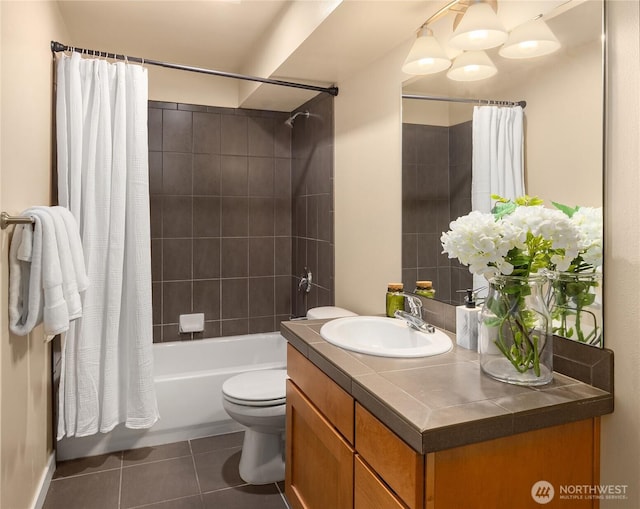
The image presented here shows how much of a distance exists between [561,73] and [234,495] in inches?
87.7

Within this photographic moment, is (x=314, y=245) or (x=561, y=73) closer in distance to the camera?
(x=561, y=73)

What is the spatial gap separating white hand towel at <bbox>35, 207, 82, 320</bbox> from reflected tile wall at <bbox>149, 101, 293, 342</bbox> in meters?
1.51

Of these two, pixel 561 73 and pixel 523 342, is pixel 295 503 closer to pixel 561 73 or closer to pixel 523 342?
pixel 523 342

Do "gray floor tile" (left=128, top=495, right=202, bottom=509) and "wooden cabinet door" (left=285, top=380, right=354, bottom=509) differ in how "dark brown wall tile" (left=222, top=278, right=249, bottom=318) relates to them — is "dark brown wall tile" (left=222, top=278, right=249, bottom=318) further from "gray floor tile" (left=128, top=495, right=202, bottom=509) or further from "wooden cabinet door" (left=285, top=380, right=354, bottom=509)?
"wooden cabinet door" (left=285, top=380, right=354, bottom=509)

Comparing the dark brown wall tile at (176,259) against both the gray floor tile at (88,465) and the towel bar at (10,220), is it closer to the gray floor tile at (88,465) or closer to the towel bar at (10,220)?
the gray floor tile at (88,465)

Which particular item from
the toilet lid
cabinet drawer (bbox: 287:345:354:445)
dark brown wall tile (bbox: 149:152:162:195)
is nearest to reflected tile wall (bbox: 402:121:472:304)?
cabinet drawer (bbox: 287:345:354:445)

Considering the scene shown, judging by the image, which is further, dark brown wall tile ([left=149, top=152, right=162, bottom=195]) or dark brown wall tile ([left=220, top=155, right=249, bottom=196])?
dark brown wall tile ([left=220, top=155, right=249, bottom=196])

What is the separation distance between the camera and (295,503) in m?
1.90

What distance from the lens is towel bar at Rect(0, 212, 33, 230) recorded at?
5.05ft

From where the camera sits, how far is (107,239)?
7.77ft

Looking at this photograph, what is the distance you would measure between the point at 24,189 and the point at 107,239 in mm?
556

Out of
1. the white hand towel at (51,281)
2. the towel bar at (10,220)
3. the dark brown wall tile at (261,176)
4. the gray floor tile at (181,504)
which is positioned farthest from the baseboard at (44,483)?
the dark brown wall tile at (261,176)

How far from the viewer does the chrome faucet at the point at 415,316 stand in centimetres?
182

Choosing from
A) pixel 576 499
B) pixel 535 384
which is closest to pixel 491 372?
pixel 535 384
